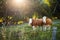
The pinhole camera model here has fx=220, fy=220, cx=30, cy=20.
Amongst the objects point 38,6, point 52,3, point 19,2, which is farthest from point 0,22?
point 52,3

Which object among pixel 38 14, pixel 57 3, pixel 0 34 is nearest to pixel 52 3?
pixel 57 3

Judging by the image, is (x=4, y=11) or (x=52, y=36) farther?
(x=52, y=36)

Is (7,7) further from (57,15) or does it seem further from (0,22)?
(57,15)

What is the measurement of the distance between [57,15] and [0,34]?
85 cm

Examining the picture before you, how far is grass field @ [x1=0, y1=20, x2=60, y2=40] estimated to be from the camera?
304 centimetres

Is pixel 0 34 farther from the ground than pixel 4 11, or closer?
closer

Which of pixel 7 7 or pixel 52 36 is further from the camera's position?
pixel 52 36

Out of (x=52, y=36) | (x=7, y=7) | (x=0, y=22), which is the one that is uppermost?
(x=7, y=7)

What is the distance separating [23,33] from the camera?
Answer: 10.2 ft

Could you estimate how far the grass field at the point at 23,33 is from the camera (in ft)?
9.97

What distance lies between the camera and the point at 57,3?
3.17m

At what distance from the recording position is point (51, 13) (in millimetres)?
3146

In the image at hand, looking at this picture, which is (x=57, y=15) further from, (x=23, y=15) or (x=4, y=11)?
(x=4, y=11)

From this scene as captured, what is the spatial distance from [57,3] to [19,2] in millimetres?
553
